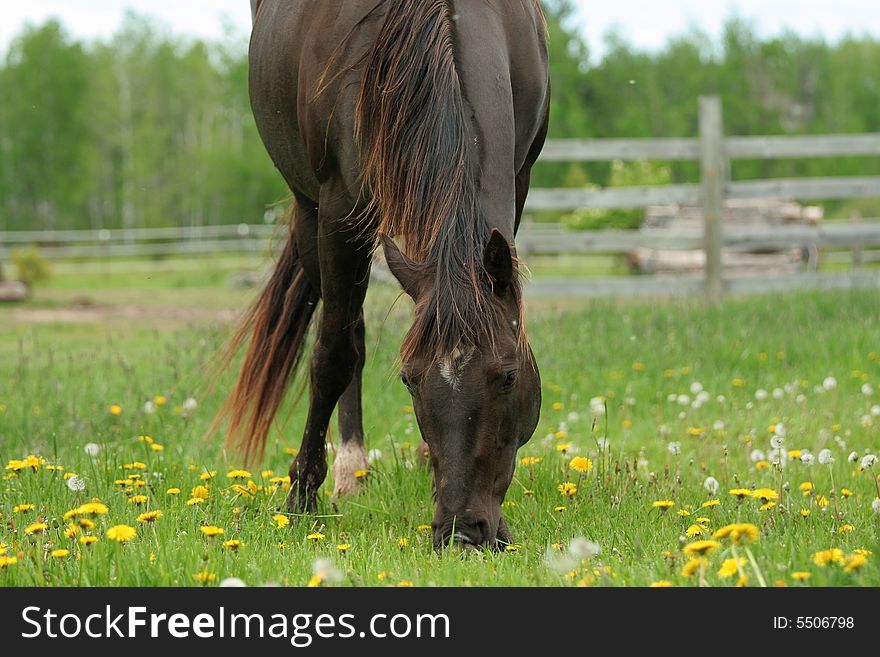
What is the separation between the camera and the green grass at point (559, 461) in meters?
2.64

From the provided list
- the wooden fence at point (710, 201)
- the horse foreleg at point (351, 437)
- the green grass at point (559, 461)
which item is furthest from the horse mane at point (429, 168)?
the wooden fence at point (710, 201)

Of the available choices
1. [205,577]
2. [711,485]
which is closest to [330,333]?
[711,485]

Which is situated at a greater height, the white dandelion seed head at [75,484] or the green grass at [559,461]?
the white dandelion seed head at [75,484]

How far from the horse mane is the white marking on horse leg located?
1.52 m

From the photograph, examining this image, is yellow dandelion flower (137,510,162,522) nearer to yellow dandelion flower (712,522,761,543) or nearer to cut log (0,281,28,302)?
yellow dandelion flower (712,522,761,543)

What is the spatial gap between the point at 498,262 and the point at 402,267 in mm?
282

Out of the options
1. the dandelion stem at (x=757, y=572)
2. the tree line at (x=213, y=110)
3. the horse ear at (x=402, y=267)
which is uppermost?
the tree line at (x=213, y=110)

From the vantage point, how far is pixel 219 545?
296 cm

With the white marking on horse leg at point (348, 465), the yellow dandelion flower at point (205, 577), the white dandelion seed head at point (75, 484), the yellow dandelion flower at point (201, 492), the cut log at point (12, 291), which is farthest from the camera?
the cut log at point (12, 291)

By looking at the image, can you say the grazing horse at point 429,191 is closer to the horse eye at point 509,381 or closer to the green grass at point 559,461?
the horse eye at point 509,381

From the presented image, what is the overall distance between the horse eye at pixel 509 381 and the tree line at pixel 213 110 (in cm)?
3515

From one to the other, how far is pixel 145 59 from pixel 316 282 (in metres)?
44.4
